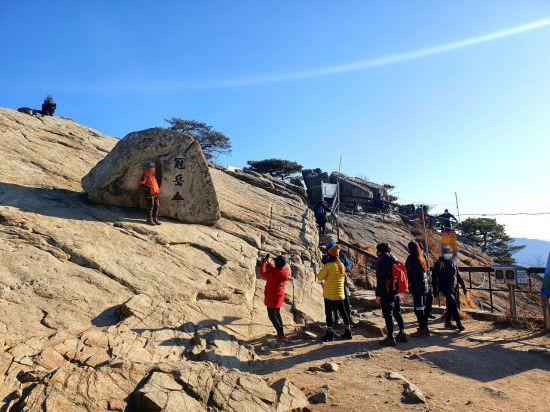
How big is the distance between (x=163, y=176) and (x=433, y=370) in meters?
8.66

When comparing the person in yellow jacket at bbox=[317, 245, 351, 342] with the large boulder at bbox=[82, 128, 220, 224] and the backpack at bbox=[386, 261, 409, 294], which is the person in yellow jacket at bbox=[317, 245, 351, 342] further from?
the large boulder at bbox=[82, 128, 220, 224]

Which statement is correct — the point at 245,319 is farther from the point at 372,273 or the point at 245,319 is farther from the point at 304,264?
the point at 372,273

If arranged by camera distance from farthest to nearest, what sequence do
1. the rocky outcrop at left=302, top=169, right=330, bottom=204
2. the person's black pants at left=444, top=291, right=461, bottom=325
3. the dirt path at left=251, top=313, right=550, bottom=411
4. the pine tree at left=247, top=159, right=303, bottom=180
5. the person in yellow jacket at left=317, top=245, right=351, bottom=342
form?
1. the pine tree at left=247, top=159, right=303, bottom=180
2. the rocky outcrop at left=302, top=169, right=330, bottom=204
3. the person's black pants at left=444, top=291, right=461, bottom=325
4. the person in yellow jacket at left=317, top=245, right=351, bottom=342
5. the dirt path at left=251, top=313, right=550, bottom=411

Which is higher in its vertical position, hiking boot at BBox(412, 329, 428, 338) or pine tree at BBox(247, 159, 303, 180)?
pine tree at BBox(247, 159, 303, 180)

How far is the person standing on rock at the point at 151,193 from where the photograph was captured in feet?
35.6

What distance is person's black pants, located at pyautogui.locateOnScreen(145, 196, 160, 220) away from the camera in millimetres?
10828

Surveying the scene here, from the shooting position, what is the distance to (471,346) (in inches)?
329

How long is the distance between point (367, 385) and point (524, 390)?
245 centimetres

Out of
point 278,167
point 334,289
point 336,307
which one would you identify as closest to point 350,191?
point 278,167

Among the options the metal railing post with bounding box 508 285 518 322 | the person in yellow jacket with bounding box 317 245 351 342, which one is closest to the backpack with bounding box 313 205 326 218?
the metal railing post with bounding box 508 285 518 322

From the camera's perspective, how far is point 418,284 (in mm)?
8867

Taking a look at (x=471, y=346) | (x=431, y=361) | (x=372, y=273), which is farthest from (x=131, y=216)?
(x=372, y=273)

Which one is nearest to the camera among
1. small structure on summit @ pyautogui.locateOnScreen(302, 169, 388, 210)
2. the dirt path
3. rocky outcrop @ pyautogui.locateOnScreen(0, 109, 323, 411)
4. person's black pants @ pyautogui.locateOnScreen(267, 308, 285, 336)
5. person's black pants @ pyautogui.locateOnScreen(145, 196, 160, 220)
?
rocky outcrop @ pyautogui.locateOnScreen(0, 109, 323, 411)

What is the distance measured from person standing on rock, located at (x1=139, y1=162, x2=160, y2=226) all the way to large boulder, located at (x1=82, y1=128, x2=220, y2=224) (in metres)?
0.62
